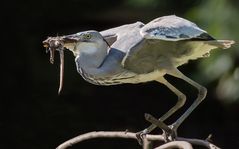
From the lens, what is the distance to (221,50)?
336cm

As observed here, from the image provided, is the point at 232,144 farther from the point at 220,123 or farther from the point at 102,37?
the point at 102,37

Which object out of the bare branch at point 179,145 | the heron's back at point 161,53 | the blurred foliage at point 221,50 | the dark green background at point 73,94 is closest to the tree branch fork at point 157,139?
the bare branch at point 179,145

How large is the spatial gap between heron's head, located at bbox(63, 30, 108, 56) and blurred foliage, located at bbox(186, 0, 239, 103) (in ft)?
5.38

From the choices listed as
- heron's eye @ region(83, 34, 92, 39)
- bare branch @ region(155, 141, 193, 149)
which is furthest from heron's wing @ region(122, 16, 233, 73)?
bare branch @ region(155, 141, 193, 149)

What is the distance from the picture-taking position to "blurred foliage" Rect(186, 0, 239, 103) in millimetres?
3186

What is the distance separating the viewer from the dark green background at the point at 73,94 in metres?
3.89

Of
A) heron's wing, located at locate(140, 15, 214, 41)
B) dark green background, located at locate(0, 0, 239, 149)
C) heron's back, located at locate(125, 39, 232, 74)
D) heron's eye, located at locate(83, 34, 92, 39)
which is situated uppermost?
heron's eye, located at locate(83, 34, 92, 39)

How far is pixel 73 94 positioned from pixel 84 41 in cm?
261

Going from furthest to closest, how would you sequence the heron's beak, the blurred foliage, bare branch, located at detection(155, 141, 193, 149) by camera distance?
the blurred foliage
the heron's beak
bare branch, located at detection(155, 141, 193, 149)

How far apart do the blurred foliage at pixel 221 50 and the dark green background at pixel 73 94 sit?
5.2 inches

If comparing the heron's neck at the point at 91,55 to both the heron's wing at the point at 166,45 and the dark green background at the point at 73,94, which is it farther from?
the dark green background at the point at 73,94

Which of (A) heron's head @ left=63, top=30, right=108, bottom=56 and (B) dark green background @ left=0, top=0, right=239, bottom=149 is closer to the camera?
(A) heron's head @ left=63, top=30, right=108, bottom=56

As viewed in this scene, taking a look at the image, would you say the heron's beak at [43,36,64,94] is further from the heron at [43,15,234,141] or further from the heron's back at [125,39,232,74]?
the heron's back at [125,39,232,74]

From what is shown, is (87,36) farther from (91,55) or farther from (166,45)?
(166,45)
